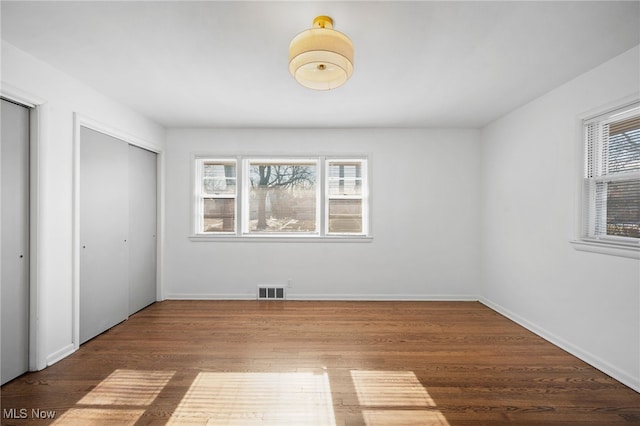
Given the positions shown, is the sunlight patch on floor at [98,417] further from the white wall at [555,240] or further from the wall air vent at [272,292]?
the white wall at [555,240]

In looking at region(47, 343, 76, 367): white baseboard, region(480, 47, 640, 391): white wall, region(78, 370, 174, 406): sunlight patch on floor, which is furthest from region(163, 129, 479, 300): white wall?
region(78, 370, 174, 406): sunlight patch on floor

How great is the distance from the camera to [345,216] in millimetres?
4574

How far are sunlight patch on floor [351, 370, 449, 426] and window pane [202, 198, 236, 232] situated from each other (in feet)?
9.65

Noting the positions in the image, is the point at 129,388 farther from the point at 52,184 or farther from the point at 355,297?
the point at 355,297

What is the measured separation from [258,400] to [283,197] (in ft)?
9.59

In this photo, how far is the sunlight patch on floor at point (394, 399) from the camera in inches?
75.7

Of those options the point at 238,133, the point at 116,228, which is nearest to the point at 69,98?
the point at 116,228

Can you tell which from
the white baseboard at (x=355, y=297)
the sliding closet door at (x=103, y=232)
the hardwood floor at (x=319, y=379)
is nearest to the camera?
the hardwood floor at (x=319, y=379)

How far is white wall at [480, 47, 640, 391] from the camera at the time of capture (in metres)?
2.35

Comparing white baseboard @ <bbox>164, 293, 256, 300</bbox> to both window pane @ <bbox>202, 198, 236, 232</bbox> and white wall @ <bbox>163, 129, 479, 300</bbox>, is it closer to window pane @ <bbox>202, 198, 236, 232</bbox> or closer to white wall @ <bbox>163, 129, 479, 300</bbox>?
white wall @ <bbox>163, 129, 479, 300</bbox>

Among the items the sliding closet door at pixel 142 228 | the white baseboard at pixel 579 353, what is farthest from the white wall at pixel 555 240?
the sliding closet door at pixel 142 228

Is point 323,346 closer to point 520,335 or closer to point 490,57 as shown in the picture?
point 520,335

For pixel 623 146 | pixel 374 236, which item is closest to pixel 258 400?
pixel 374 236

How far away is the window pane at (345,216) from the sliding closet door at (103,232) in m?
2.76
